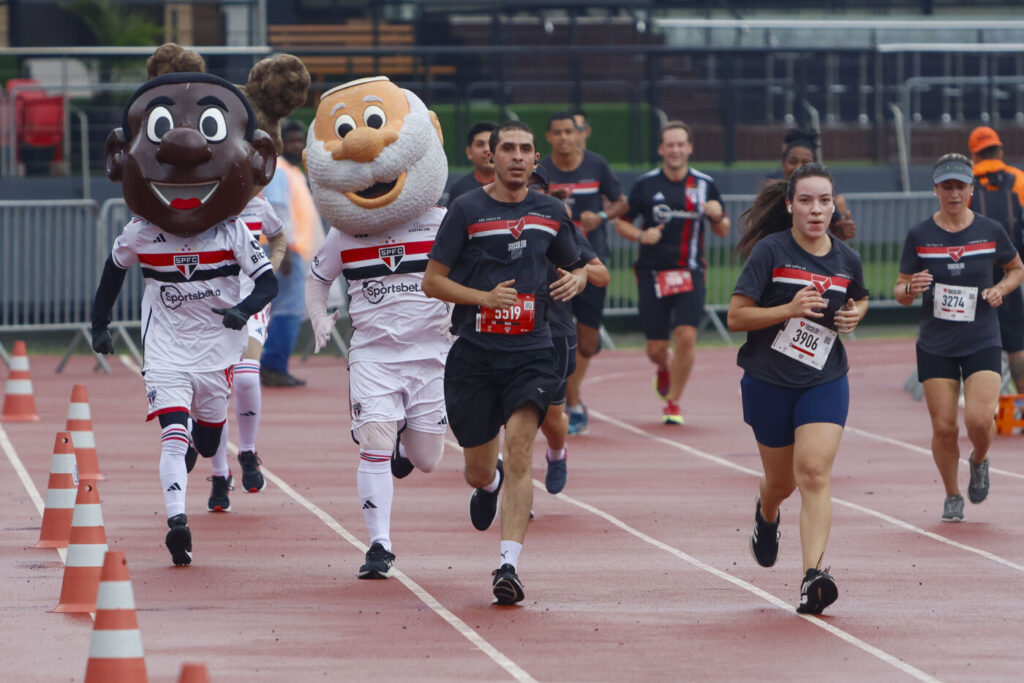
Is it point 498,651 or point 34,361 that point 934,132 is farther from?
point 498,651

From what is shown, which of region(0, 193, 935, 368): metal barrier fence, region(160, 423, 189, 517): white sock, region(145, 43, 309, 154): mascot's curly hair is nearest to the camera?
region(160, 423, 189, 517): white sock

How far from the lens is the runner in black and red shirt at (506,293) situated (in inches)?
338

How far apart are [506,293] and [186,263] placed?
6.41ft

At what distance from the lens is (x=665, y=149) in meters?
14.7

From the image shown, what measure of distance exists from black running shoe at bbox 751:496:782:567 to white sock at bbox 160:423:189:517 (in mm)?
2704

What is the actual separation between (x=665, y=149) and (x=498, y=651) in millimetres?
7746

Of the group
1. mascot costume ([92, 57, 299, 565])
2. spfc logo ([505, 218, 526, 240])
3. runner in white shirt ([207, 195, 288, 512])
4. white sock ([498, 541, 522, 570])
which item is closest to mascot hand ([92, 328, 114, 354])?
mascot costume ([92, 57, 299, 565])

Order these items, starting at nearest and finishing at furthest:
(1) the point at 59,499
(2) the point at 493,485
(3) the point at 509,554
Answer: (3) the point at 509,554
(2) the point at 493,485
(1) the point at 59,499

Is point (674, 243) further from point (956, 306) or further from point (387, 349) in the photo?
point (387, 349)

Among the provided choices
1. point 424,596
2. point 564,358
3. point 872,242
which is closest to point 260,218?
point 564,358

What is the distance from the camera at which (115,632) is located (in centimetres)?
597

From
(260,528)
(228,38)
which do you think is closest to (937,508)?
(260,528)

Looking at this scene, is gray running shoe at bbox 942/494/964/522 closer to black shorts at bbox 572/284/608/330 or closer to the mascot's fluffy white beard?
the mascot's fluffy white beard

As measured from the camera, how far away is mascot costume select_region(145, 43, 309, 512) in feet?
36.0
